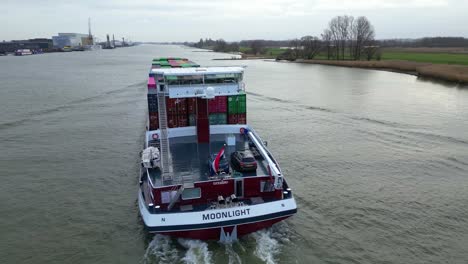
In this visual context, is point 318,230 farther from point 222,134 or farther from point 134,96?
point 134,96

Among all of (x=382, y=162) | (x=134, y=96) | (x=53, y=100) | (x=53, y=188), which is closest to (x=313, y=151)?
(x=382, y=162)

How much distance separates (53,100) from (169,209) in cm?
3947

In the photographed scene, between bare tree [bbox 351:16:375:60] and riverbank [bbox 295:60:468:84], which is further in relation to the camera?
bare tree [bbox 351:16:375:60]

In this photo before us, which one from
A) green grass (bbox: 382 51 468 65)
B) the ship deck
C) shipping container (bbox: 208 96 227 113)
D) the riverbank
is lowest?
the ship deck

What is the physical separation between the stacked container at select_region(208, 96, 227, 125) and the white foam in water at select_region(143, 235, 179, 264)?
9.85 meters

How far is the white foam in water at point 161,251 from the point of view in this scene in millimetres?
14156

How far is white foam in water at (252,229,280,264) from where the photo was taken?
14.2 meters

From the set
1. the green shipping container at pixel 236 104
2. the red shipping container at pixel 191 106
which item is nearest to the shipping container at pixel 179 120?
the red shipping container at pixel 191 106

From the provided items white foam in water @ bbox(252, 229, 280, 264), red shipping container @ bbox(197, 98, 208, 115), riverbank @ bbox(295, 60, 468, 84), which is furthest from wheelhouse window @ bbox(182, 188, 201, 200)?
riverbank @ bbox(295, 60, 468, 84)

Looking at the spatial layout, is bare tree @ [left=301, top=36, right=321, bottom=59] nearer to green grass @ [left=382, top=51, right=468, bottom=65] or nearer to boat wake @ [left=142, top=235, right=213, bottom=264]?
green grass @ [left=382, top=51, right=468, bottom=65]

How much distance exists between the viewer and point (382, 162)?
25062 mm

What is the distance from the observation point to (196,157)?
61.0ft

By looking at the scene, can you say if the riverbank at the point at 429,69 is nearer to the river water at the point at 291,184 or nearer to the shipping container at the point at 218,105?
the river water at the point at 291,184

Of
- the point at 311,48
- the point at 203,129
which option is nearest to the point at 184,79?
the point at 203,129
